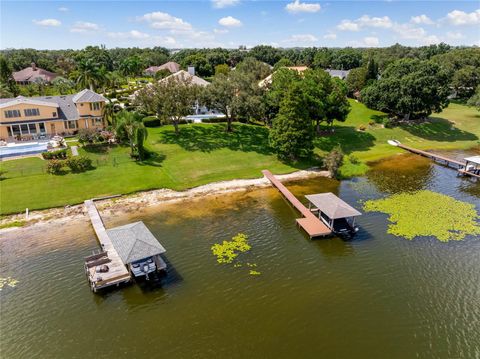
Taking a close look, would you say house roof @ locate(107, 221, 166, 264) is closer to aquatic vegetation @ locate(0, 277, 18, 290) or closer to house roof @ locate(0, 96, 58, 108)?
aquatic vegetation @ locate(0, 277, 18, 290)

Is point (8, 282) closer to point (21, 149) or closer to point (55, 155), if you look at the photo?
point (55, 155)

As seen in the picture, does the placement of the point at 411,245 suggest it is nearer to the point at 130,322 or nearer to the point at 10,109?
the point at 130,322

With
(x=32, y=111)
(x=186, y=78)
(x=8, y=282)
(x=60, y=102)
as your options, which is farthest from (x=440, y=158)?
(x=32, y=111)

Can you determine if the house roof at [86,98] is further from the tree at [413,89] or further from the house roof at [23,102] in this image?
the tree at [413,89]

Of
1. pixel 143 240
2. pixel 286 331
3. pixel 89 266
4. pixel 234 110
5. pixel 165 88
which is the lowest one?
pixel 286 331

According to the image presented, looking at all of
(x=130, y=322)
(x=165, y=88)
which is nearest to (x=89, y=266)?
(x=130, y=322)

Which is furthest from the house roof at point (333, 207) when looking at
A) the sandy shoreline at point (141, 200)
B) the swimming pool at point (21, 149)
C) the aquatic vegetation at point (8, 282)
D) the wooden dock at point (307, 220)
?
the swimming pool at point (21, 149)
